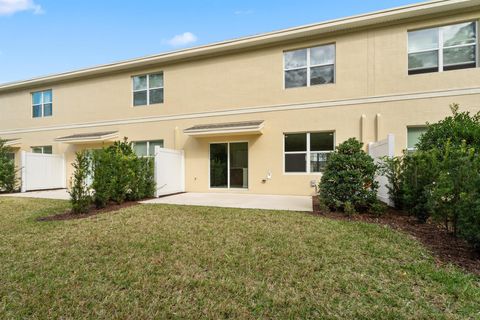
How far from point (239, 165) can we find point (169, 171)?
326cm

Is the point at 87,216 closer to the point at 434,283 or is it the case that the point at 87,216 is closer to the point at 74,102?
the point at 434,283

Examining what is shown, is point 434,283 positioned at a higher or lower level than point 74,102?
lower

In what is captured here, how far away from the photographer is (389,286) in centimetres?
341

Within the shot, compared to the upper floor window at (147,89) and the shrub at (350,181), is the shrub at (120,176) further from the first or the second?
the shrub at (350,181)

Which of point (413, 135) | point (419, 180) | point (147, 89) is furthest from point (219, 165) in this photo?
point (419, 180)

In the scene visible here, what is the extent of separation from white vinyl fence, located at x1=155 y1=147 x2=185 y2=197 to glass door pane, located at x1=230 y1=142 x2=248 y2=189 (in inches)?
102

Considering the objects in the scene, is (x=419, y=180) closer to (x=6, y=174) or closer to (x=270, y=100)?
(x=270, y=100)

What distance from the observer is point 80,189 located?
25.9 feet

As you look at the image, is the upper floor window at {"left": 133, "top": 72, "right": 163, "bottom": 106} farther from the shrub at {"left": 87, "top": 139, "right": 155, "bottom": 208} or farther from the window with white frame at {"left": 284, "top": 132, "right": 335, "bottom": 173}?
the window with white frame at {"left": 284, "top": 132, "right": 335, "bottom": 173}

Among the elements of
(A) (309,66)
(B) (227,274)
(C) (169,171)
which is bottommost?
(B) (227,274)

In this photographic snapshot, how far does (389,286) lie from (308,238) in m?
1.95

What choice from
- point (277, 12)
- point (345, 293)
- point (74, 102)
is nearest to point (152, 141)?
point (74, 102)

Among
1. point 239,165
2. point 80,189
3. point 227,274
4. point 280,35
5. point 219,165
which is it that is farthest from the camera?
point 219,165

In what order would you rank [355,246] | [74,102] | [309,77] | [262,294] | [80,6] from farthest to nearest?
[74,102] < [80,6] < [309,77] < [355,246] < [262,294]
